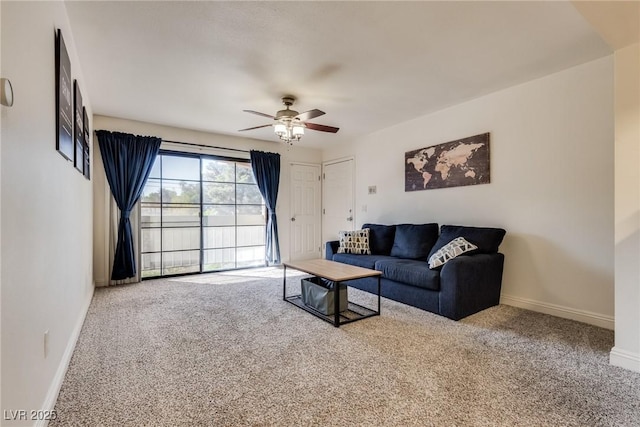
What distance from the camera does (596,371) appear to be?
205 cm

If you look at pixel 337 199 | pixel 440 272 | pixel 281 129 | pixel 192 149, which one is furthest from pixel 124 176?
pixel 440 272

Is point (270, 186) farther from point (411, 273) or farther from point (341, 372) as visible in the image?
point (341, 372)

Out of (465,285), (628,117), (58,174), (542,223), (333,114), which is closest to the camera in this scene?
(58,174)

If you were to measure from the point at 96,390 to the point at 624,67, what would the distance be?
400cm

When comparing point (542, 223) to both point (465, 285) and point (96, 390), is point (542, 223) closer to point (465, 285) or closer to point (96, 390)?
point (465, 285)

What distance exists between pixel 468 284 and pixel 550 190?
1.29 meters

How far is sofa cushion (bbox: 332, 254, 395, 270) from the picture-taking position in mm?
3945

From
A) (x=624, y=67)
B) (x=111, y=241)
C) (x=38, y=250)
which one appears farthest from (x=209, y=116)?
(x=624, y=67)

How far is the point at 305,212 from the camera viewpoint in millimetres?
6355

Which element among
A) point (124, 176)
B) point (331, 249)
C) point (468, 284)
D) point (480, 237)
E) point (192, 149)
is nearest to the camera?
point (468, 284)

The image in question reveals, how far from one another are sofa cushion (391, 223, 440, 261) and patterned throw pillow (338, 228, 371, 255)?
0.41 metres

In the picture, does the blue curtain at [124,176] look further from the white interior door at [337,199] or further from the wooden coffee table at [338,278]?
the white interior door at [337,199]

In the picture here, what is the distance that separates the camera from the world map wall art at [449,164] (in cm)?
372

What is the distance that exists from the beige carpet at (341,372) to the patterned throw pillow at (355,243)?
4.52 ft
